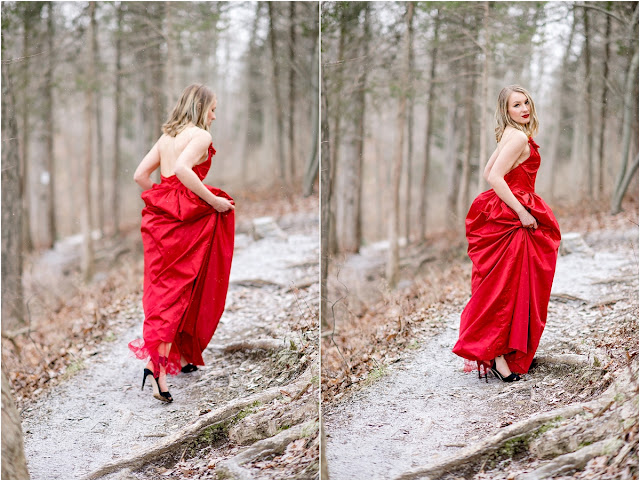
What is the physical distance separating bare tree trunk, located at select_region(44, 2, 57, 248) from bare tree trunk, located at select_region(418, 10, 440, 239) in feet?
10.7

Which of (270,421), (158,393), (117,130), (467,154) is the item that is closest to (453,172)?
(467,154)

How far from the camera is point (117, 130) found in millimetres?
6031

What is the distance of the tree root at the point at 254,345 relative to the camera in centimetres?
380

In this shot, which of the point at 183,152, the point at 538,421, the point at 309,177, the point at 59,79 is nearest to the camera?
the point at 538,421

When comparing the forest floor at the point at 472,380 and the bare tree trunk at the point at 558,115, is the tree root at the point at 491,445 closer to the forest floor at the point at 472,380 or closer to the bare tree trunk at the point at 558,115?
the forest floor at the point at 472,380

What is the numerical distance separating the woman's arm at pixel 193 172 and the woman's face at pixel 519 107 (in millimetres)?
1885

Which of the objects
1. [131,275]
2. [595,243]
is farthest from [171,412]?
[595,243]

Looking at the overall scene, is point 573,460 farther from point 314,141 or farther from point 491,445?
point 314,141

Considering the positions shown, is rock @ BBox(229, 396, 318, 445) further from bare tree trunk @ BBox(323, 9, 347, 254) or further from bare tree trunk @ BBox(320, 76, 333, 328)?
bare tree trunk @ BBox(323, 9, 347, 254)

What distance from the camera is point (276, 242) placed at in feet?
13.5

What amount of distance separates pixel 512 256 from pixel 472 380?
0.81 m

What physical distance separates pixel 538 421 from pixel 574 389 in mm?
327

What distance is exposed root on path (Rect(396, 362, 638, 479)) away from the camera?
318 cm

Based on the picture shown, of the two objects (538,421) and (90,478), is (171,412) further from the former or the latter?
(538,421)
